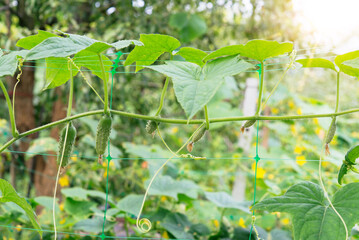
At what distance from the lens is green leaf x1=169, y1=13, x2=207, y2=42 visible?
1.88m

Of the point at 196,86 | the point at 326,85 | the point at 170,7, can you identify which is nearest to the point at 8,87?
the point at 170,7

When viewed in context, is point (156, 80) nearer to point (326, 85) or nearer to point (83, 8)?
point (83, 8)

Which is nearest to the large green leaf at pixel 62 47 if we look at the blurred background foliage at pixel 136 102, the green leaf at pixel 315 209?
the green leaf at pixel 315 209

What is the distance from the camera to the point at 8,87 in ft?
7.13

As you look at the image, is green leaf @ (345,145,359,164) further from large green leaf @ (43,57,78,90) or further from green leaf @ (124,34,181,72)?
large green leaf @ (43,57,78,90)

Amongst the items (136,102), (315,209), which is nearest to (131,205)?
(315,209)

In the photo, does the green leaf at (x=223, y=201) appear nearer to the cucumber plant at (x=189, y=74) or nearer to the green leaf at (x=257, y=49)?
the cucumber plant at (x=189, y=74)

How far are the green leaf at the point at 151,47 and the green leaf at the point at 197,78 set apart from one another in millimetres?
62

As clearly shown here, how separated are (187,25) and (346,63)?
1364mm

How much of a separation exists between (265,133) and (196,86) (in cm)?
195

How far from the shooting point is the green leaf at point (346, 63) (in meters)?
0.57

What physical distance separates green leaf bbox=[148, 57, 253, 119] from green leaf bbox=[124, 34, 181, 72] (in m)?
0.06

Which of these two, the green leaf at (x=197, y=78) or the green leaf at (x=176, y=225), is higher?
the green leaf at (x=197, y=78)

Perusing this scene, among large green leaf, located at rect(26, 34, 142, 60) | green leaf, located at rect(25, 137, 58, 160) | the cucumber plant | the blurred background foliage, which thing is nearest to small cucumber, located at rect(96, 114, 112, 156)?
the cucumber plant
